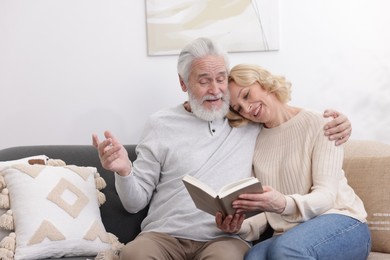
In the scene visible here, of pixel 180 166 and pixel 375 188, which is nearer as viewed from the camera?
pixel 375 188

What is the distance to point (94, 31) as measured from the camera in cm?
281

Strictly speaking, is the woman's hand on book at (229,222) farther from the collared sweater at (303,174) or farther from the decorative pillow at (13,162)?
the decorative pillow at (13,162)

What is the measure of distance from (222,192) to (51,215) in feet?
2.53

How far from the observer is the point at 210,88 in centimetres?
228

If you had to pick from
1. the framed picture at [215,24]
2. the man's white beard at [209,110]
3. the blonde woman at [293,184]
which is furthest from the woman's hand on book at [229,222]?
the framed picture at [215,24]

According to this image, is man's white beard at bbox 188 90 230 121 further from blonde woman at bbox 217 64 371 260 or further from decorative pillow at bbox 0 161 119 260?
decorative pillow at bbox 0 161 119 260

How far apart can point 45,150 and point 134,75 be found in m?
0.60

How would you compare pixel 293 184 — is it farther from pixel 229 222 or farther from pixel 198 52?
pixel 198 52

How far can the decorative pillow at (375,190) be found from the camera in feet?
6.95

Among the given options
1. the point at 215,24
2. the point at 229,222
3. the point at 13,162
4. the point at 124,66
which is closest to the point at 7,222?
the point at 13,162

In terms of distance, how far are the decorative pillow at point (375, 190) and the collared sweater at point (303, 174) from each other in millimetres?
58

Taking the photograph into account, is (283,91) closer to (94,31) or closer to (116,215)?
(116,215)

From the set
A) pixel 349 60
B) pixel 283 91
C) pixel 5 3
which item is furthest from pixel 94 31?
pixel 349 60

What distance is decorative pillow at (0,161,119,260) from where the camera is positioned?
7.06 ft
